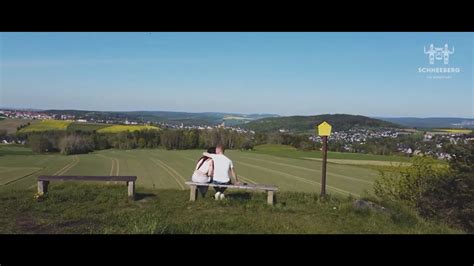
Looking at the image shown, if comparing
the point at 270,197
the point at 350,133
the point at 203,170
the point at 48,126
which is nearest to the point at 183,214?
the point at 203,170

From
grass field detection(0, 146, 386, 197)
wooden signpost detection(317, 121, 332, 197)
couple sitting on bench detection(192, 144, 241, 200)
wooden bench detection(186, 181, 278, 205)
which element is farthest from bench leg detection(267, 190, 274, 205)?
wooden signpost detection(317, 121, 332, 197)

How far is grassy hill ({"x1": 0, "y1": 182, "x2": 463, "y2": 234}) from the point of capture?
507 cm

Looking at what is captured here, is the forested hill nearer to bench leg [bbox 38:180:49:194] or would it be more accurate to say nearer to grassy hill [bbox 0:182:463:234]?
grassy hill [bbox 0:182:463:234]

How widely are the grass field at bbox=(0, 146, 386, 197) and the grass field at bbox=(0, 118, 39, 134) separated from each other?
20.9 inches

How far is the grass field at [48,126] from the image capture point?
6.18m

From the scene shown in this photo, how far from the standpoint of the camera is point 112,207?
584cm

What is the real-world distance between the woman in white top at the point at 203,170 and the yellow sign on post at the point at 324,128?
64.7 inches

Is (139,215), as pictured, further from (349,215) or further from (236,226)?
(349,215)

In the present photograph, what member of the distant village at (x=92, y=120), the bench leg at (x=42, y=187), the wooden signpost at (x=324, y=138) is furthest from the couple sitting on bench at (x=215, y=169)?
the bench leg at (x=42, y=187)

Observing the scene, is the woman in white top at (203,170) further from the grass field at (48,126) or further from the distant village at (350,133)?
the grass field at (48,126)

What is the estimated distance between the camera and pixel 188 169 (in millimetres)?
6402
